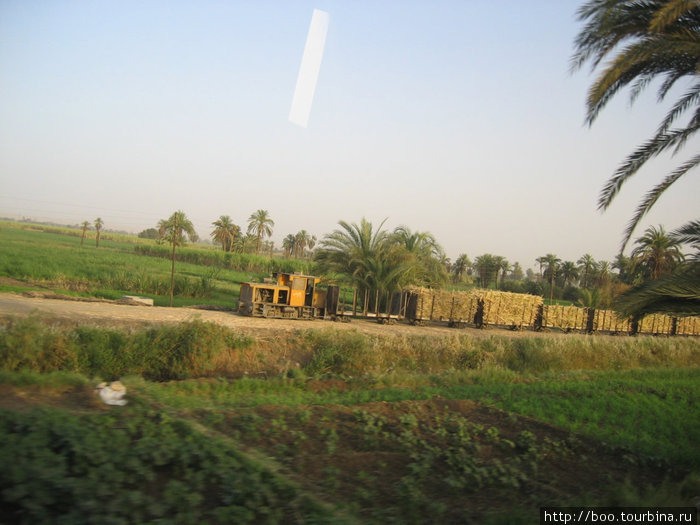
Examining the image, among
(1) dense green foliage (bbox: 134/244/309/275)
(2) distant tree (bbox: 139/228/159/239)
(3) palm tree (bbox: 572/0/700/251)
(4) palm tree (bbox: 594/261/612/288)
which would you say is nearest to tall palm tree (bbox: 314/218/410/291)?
(3) palm tree (bbox: 572/0/700/251)

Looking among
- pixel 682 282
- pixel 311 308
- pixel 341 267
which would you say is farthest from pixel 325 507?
pixel 341 267

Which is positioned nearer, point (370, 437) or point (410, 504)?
point (410, 504)

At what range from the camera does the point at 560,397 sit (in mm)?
12172

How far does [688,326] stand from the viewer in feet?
120

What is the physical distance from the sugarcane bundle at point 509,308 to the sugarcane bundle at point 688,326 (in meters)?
14.3

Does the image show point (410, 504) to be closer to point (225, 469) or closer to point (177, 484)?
point (225, 469)

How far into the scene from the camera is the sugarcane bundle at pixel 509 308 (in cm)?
2781

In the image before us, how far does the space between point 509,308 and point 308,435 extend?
77.1 ft

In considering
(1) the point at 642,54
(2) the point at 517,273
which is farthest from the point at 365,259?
(2) the point at 517,273

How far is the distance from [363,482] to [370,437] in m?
1.42

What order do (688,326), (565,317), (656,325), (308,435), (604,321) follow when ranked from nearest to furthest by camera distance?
(308,435) → (565,317) → (604,321) → (656,325) → (688,326)

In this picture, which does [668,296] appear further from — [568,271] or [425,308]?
[568,271]

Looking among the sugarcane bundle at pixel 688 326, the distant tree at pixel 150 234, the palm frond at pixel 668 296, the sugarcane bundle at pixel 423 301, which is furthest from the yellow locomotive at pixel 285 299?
the distant tree at pixel 150 234

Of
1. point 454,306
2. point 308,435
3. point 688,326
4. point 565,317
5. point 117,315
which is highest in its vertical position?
point 688,326
